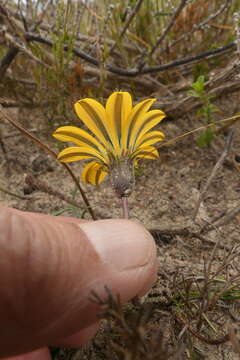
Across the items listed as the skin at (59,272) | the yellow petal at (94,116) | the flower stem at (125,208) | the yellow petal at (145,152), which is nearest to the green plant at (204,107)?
the yellow petal at (145,152)

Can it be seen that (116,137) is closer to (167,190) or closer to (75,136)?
(75,136)

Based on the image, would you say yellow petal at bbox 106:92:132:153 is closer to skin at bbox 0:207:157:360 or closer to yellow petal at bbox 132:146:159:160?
yellow petal at bbox 132:146:159:160

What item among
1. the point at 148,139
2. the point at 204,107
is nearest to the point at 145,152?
the point at 148,139

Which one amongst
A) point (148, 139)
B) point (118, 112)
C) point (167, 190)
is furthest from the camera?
point (167, 190)

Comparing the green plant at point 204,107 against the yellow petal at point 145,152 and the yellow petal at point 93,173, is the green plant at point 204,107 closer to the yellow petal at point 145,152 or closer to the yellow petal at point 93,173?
the yellow petal at point 145,152

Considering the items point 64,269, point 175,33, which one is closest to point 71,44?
point 175,33

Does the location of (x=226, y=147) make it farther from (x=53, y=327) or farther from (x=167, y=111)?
(x=53, y=327)
